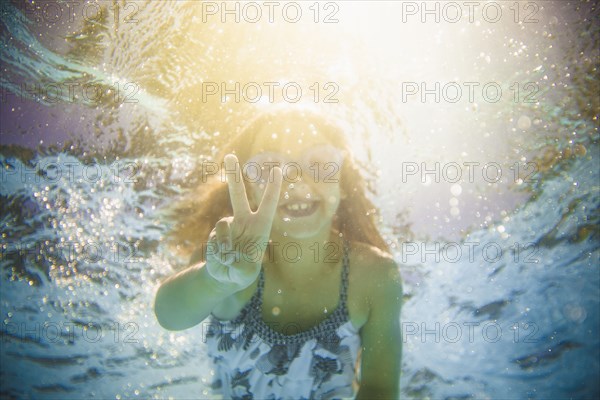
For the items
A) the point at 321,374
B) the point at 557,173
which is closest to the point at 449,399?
the point at 557,173

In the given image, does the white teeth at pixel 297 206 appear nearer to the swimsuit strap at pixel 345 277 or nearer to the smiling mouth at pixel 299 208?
the smiling mouth at pixel 299 208

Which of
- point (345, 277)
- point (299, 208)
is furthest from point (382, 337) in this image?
point (299, 208)

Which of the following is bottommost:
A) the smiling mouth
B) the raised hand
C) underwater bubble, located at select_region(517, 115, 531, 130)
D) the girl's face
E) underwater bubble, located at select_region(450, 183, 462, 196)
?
the raised hand

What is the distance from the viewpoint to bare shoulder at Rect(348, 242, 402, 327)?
4055 millimetres

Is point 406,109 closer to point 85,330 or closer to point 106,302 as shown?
point 106,302

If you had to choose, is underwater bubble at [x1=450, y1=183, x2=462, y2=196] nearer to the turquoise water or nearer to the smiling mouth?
the turquoise water

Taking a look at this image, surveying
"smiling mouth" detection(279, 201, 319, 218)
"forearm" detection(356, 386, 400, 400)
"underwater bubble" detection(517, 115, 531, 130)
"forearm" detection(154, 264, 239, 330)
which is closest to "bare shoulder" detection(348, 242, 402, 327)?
"forearm" detection(356, 386, 400, 400)

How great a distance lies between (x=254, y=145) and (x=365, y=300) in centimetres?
220

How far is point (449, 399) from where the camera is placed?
14.1 metres

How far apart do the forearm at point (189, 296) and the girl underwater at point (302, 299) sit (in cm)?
2

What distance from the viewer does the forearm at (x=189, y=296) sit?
3070 millimetres

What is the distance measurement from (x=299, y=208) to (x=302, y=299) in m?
1.22

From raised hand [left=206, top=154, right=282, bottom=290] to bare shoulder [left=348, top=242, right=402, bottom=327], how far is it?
170 cm

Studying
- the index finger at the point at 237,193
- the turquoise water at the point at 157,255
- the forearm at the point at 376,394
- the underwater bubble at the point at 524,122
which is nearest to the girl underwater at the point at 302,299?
the forearm at the point at 376,394
